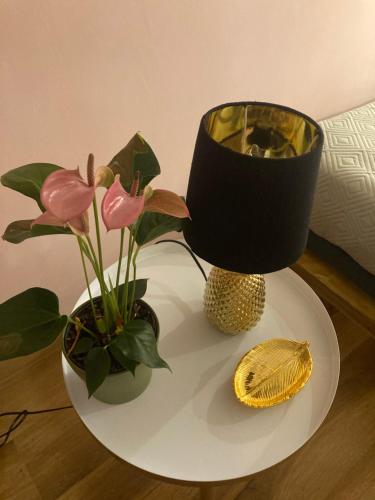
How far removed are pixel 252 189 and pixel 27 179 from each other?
27 centimetres

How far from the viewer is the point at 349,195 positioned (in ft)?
3.30

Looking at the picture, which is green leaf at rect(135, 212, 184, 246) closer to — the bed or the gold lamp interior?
the gold lamp interior

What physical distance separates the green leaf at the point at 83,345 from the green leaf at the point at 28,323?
66 mm

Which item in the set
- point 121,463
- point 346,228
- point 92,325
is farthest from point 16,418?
point 346,228

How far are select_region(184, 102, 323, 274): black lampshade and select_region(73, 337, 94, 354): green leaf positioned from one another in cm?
20

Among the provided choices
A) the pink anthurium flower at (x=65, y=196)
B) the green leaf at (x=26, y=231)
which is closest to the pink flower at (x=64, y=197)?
the pink anthurium flower at (x=65, y=196)

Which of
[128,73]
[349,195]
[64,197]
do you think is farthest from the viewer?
[349,195]

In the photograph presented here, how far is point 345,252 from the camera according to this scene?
1.07m

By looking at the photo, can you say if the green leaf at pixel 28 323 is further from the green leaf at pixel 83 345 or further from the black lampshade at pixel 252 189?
the black lampshade at pixel 252 189

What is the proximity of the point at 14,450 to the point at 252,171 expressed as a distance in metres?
0.86

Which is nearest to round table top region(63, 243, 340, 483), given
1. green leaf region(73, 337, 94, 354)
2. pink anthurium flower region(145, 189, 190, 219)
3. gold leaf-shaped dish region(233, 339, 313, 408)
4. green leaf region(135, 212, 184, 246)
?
gold leaf-shaped dish region(233, 339, 313, 408)

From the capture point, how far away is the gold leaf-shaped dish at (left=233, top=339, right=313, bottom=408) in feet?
2.23

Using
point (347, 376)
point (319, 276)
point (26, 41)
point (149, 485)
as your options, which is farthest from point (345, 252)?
point (26, 41)

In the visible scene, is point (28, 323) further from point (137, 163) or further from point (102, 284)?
point (137, 163)
